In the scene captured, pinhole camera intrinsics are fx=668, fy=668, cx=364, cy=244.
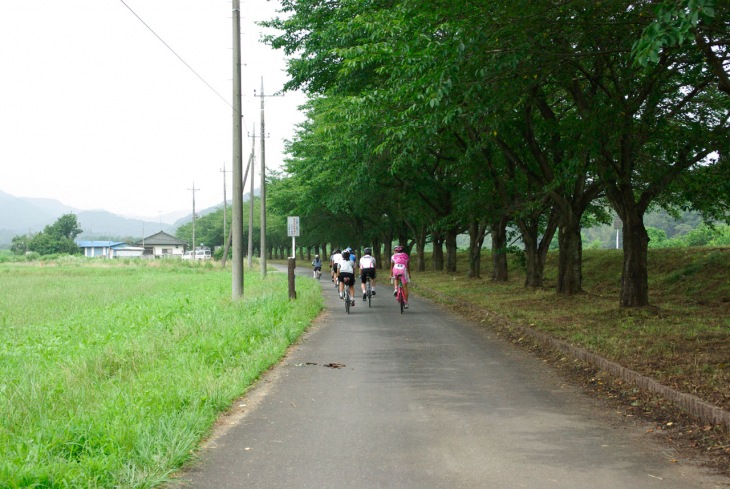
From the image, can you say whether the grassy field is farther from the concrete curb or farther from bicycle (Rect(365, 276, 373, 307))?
the concrete curb

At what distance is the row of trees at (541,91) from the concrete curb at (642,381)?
3.22m

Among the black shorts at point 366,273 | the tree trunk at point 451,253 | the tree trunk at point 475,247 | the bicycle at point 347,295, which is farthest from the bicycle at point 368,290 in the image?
the tree trunk at point 451,253

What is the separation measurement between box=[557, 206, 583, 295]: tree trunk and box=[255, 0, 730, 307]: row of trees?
0.04 meters

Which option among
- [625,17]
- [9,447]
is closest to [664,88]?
[625,17]

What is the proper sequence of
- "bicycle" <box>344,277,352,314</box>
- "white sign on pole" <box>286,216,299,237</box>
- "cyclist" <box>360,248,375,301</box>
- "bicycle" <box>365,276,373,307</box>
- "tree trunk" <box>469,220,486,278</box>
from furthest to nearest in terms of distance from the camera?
1. "tree trunk" <box>469,220,486,278</box>
2. "white sign on pole" <box>286,216,299,237</box>
3. "bicycle" <box>365,276,373,307</box>
4. "cyclist" <box>360,248,375,301</box>
5. "bicycle" <box>344,277,352,314</box>

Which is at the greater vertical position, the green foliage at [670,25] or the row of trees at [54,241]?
the row of trees at [54,241]

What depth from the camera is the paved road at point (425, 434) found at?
4684 mm

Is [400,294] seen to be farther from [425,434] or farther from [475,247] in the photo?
[475,247]

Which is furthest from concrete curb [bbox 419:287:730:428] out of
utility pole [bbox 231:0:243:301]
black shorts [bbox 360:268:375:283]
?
utility pole [bbox 231:0:243:301]

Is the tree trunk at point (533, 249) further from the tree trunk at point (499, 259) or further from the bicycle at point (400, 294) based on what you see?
the bicycle at point (400, 294)

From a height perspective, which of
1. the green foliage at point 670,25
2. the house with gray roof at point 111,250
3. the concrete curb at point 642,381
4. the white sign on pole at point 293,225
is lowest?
the concrete curb at point 642,381

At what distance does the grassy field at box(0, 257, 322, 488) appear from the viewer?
478 centimetres

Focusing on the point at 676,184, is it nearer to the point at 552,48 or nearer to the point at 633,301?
the point at 633,301

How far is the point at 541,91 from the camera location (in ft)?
53.5
